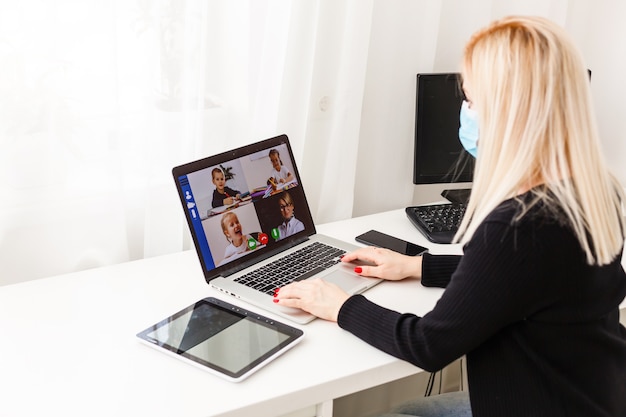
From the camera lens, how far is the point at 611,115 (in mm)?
2135

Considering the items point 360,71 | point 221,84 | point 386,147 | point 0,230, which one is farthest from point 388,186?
point 0,230

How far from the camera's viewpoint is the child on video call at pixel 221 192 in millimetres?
1377

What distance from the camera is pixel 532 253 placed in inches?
39.6

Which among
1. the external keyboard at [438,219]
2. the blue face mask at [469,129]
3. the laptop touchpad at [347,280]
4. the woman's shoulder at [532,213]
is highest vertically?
the blue face mask at [469,129]

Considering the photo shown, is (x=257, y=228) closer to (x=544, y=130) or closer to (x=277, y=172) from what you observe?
(x=277, y=172)

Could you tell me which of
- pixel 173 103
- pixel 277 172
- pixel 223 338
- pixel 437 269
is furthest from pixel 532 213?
pixel 173 103

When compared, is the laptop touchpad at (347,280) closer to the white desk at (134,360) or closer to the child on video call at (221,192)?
the white desk at (134,360)

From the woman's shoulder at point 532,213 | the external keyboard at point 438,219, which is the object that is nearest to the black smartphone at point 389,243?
Result: the external keyboard at point 438,219

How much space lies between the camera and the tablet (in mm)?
1107

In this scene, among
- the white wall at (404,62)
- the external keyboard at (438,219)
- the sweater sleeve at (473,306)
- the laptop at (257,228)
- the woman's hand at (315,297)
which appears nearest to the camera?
the sweater sleeve at (473,306)

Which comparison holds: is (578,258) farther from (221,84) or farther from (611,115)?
(611,115)

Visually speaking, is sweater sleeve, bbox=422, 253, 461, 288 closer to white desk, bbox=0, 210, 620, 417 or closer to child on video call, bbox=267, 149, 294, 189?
white desk, bbox=0, 210, 620, 417

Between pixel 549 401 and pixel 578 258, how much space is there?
0.22 meters

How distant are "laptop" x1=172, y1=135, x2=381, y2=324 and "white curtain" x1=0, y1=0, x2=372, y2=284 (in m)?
0.15
